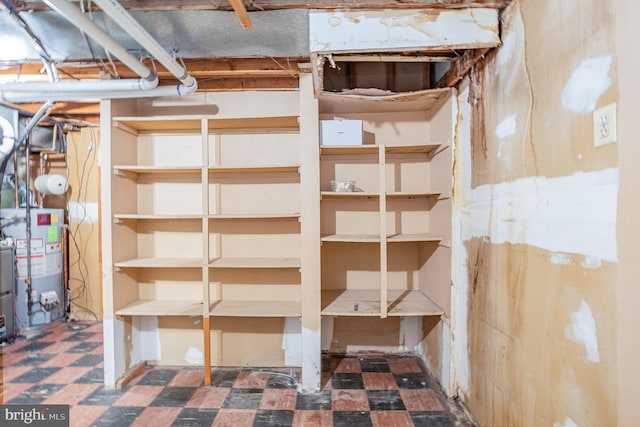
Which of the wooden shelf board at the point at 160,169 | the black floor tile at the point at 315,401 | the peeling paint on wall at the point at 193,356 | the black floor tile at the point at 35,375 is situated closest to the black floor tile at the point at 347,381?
the black floor tile at the point at 315,401

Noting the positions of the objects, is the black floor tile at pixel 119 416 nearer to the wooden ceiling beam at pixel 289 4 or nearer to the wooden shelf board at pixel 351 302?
the wooden shelf board at pixel 351 302

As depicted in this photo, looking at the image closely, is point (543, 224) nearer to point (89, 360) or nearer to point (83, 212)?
point (89, 360)

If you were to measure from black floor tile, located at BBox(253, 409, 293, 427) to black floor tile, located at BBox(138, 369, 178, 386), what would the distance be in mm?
881

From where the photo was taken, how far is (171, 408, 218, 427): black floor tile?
1.98 meters

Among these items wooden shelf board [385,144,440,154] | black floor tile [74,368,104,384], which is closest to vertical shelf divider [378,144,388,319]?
wooden shelf board [385,144,440,154]

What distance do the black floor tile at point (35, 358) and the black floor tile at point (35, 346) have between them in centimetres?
12

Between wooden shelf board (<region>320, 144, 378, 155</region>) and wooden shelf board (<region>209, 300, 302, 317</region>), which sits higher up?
wooden shelf board (<region>320, 144, 378, 155</region>)

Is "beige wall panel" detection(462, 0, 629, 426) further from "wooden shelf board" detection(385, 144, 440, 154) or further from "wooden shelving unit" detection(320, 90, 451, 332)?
"wooden shelving unit" detection(320, 90, 451, 332)

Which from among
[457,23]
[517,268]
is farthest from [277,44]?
[517,268]

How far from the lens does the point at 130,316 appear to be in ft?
8.60

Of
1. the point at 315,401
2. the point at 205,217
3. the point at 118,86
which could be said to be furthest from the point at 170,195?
the point at 315,401

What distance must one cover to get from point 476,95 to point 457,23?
0.42 m

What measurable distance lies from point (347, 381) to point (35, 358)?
2724 mm

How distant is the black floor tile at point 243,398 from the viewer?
216 centimetres
